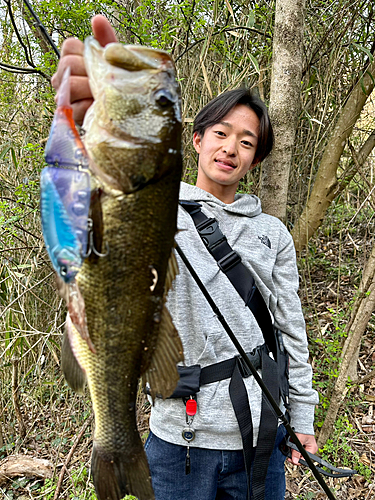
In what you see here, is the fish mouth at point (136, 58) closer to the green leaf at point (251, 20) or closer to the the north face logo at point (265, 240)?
the the north face logo at point (265, 240)

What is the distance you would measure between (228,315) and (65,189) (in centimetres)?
121

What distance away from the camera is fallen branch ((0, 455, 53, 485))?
3.38 m

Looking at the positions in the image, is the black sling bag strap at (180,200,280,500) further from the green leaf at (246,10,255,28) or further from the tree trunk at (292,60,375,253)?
the green leaf at (246,10,255,28)

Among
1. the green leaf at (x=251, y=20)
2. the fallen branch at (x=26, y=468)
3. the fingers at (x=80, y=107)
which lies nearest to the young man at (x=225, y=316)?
the fingers at (x=80, y=107)

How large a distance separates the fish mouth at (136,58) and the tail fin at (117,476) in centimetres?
109

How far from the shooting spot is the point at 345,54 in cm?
357

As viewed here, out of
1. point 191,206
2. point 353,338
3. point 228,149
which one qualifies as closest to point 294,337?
point 191,206

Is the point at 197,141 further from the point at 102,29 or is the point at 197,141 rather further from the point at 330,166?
the point at 330,166

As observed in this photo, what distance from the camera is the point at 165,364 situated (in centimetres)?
122

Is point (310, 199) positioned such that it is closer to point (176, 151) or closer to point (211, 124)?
point (211, 124)

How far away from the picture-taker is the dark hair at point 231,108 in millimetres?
2170

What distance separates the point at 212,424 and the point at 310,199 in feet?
7.75

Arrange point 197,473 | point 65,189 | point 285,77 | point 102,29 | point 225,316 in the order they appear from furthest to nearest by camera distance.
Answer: point 285,77 → point 225,316 → point 197,473 → point 102,29 → point 65,189

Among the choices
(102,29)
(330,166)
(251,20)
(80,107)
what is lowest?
(330,166)
